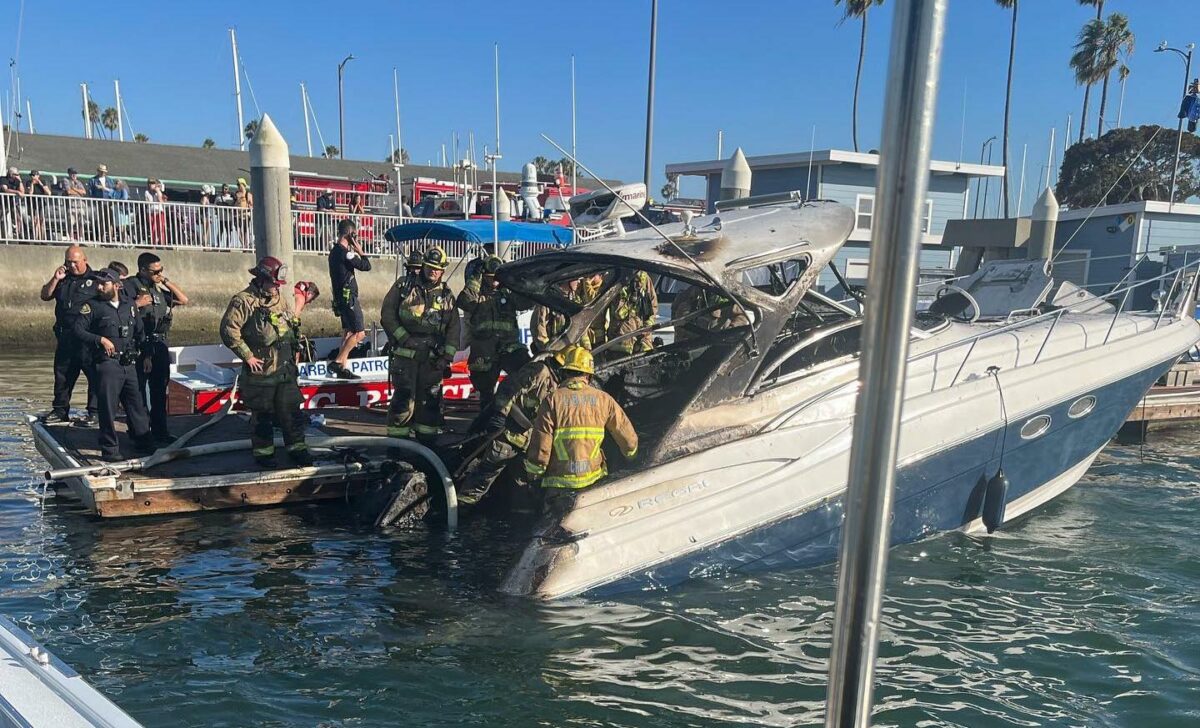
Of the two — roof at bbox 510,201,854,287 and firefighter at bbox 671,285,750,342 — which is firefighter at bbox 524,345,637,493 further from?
firefighter at bbox 671,285,750,342

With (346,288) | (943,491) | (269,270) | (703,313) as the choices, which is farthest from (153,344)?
(943,491)

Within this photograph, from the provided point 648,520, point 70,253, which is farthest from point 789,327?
point 70,253

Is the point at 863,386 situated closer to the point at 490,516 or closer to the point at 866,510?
the point at 866,510

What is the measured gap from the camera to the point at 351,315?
33.6 feet

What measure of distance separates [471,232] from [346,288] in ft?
6.22

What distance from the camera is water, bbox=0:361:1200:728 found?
4133 millimetres

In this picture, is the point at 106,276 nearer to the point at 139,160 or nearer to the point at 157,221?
the point at 157,221

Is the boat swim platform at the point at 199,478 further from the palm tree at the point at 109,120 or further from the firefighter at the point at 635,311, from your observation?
the palm tree at the point at 109,120

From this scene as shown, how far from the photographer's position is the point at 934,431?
5.85 m

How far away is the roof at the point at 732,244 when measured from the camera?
5414 mm

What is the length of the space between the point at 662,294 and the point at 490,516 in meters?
3.98

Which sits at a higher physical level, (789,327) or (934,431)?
(789,327)

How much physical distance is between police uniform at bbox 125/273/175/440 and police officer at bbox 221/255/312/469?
128 cm

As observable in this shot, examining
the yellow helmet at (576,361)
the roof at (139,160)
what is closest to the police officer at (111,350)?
the yellow helmet at (576,361)
